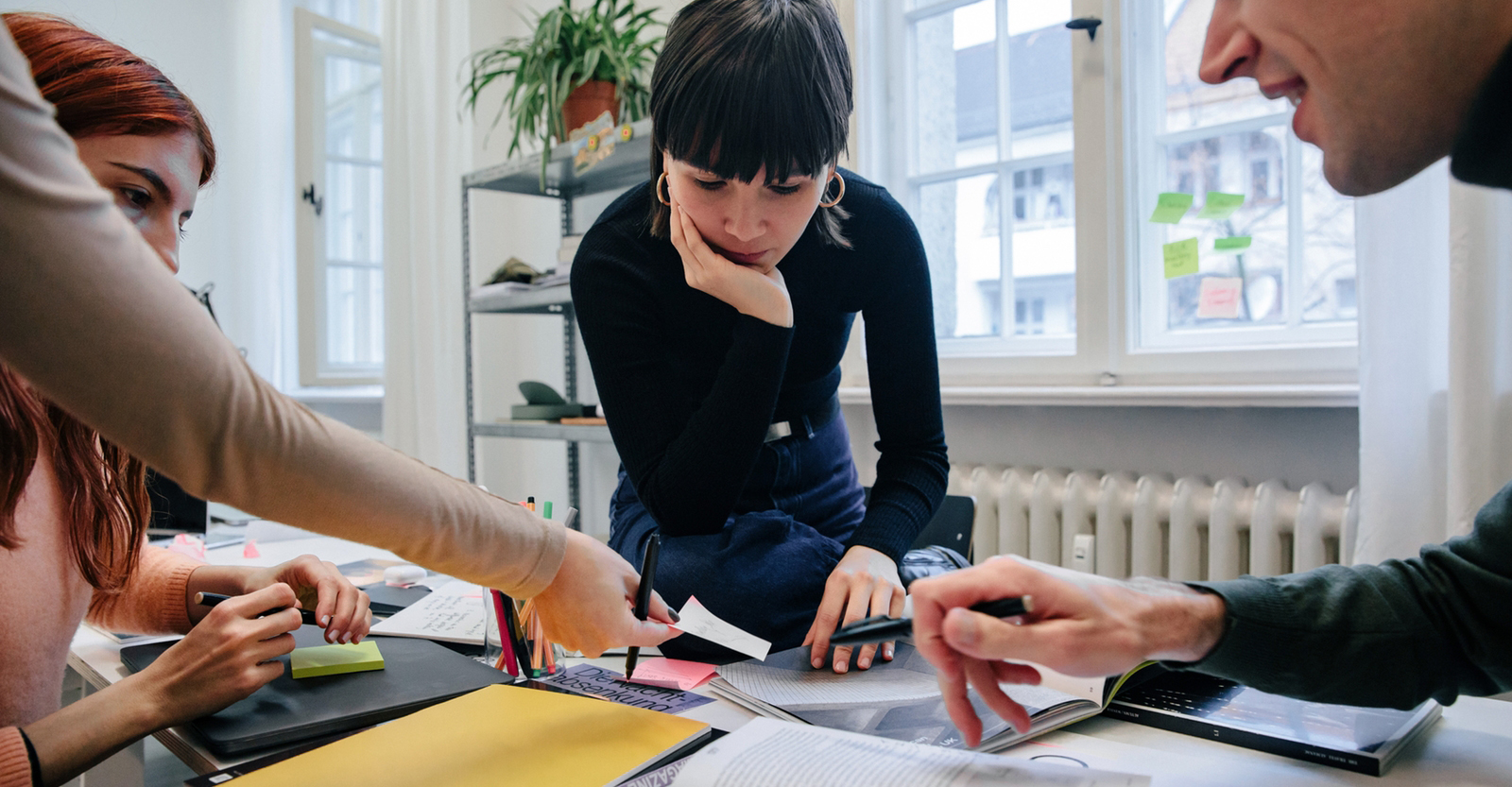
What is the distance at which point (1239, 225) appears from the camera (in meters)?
1.98

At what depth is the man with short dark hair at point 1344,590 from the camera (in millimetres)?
594

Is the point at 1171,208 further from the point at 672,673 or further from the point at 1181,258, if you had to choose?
the point at 672,673

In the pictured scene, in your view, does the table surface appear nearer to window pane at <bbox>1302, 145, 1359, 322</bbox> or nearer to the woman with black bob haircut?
the woman with black bob haircut

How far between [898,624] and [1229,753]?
28 cm

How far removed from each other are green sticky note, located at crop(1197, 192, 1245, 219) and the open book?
147cm

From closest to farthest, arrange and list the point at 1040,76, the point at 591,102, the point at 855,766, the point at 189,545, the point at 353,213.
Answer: the point at 855,766 → the point at 189,545 → the point at 1040,76 → the point at 591,102 → the point at 353,213

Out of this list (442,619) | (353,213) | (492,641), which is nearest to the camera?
(492,641)

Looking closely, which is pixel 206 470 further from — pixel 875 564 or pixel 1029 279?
pixel 1029 279

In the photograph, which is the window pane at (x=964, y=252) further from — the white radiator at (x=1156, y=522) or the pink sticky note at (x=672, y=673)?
the pink sticky note at (x=672, y=673)

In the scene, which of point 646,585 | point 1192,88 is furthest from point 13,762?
point 1192,88

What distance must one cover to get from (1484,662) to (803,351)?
0.80m

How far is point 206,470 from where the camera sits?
0.47m

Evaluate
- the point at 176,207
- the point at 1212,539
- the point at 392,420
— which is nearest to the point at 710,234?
the point at 176,207

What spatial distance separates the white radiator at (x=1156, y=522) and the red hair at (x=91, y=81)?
153cm
